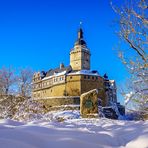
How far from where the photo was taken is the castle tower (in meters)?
64.1

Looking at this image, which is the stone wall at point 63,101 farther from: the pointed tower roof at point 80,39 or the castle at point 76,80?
the pointed tower roof at point 80,39

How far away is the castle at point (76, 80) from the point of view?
2274 inches

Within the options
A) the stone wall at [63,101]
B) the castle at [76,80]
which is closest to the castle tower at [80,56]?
the castle at [76,80]

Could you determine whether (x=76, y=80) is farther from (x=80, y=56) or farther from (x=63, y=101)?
(x=80, y=56)

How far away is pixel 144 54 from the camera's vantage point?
9.38 metres

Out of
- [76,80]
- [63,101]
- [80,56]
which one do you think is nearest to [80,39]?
[80,56]

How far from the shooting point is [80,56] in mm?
64562

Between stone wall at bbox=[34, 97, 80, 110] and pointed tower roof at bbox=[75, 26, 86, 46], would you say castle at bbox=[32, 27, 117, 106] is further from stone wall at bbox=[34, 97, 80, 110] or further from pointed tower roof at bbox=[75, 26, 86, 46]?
stone wall at bbox=[34, 97, 80, 110]

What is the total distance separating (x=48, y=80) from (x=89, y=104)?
46.9 metres

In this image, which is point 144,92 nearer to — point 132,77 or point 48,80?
point 132,77

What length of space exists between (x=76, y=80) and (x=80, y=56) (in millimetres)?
8263

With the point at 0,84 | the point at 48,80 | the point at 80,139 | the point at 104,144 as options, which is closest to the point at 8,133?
the point at 80,139

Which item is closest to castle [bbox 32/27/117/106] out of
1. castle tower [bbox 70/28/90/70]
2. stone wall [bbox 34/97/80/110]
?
castle tower [bbox 70/28/90/70]

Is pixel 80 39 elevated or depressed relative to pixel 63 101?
elevated
